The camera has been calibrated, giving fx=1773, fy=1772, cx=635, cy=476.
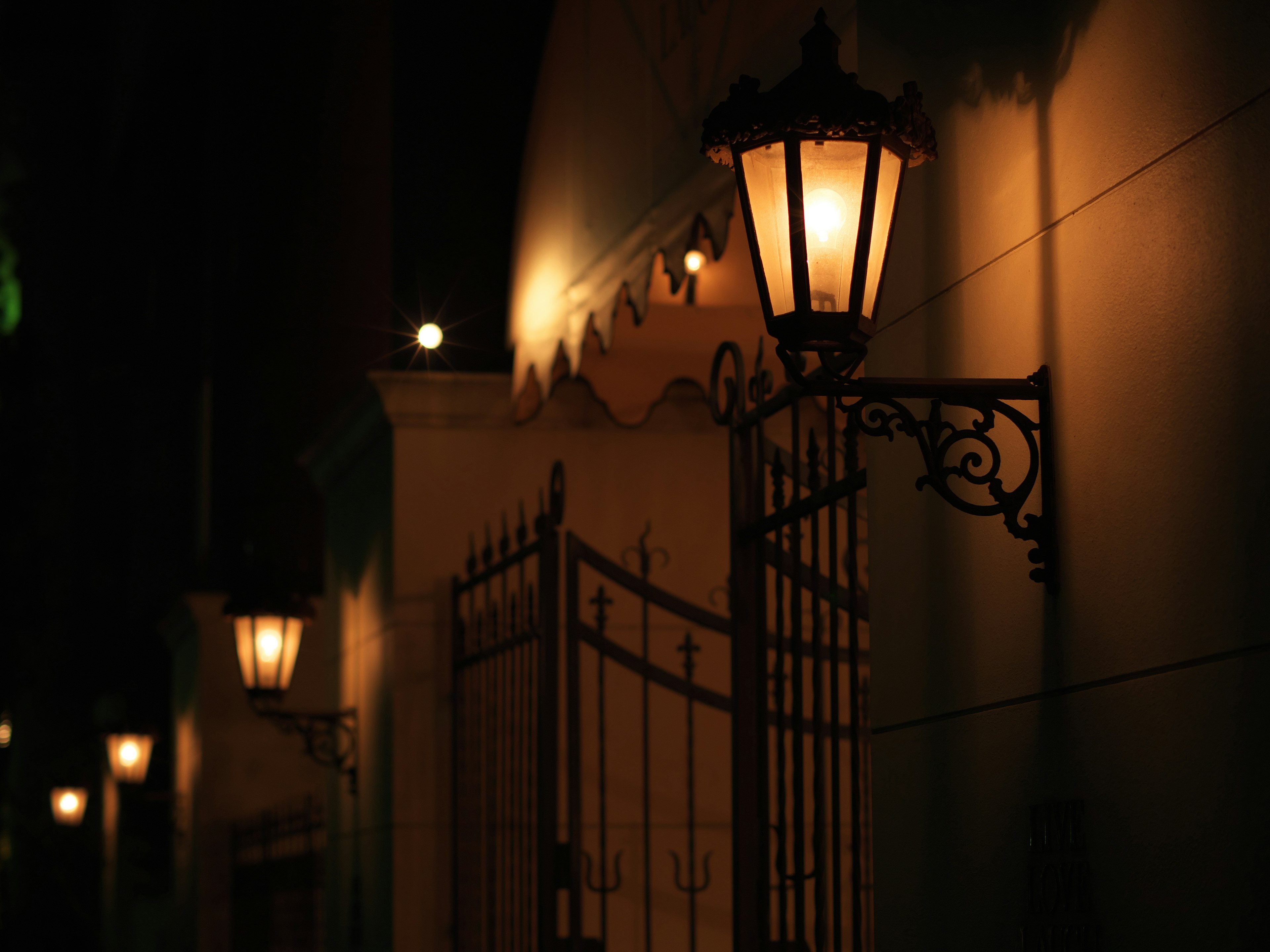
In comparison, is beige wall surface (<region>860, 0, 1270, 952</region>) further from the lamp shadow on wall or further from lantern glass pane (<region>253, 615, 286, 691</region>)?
lantern glass pane (<region>253, 615, 286, 691</region>)

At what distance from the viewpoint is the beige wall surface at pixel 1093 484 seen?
283 cm

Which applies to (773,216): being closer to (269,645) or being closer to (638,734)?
(638,734)

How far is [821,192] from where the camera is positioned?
10.9 ft

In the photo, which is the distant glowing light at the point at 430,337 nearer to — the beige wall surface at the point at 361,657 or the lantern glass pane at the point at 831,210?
the beige wall surface at the point at 361,657

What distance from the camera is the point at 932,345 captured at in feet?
12.8

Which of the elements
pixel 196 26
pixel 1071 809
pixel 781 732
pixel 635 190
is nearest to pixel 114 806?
pixel 196 26

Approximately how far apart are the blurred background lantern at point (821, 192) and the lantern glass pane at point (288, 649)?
20.5 feet

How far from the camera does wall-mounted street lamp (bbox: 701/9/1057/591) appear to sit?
3.25m

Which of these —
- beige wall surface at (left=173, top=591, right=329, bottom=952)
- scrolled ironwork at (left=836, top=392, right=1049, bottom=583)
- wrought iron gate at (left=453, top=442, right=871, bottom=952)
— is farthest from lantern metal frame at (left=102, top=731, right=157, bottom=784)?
scrolled ironwork at (left=836, top=392, right=1049, bottom=583)

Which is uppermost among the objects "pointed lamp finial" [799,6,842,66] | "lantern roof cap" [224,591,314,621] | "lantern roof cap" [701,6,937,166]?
"pointed lamp finial" [799,6,842,66]

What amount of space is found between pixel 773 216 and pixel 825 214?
0.10m

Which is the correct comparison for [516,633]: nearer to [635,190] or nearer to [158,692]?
[635,190]

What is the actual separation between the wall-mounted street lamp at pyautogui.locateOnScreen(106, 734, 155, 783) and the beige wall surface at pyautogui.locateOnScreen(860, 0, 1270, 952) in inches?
465

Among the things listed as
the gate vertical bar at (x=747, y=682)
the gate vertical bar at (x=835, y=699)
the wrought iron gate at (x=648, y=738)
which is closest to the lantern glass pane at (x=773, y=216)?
the gate vertical bar at (x=835, y=699)
